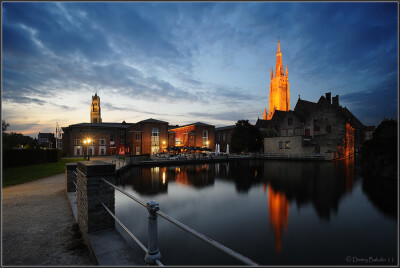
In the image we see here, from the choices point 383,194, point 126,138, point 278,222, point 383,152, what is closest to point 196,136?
point 126,138

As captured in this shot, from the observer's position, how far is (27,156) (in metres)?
25.0

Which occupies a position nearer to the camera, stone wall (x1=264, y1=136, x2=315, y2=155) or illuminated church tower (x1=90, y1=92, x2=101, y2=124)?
stone wall (x1=264, y1=136, x2=315, y2=155)

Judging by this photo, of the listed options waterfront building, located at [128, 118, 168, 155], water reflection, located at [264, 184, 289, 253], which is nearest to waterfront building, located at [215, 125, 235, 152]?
waterfront building, located at [128, 118, 168, 155]

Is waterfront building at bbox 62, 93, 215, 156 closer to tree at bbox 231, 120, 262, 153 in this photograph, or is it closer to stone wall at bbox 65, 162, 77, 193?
tree at bbox 231, 120, 262, 153

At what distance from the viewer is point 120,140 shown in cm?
4822

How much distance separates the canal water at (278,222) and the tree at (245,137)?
28318 millimetres

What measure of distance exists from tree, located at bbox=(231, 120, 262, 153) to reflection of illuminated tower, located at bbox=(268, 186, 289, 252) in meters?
30.4

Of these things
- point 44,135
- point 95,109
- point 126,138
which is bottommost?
point 126,138

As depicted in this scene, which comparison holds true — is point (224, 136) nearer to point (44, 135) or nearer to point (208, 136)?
point (208, 136)

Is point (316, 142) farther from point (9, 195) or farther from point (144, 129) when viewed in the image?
point (9, 195)

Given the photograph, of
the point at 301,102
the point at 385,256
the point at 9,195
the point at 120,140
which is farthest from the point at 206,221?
the point at 301,102

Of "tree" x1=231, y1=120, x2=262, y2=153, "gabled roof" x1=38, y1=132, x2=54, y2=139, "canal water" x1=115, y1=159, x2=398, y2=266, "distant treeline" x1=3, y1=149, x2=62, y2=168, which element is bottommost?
"canal water" x1=115, y1=159, x2=398, y2=266

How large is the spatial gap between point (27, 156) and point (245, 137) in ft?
112

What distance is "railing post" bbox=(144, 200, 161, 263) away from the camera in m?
2.93
